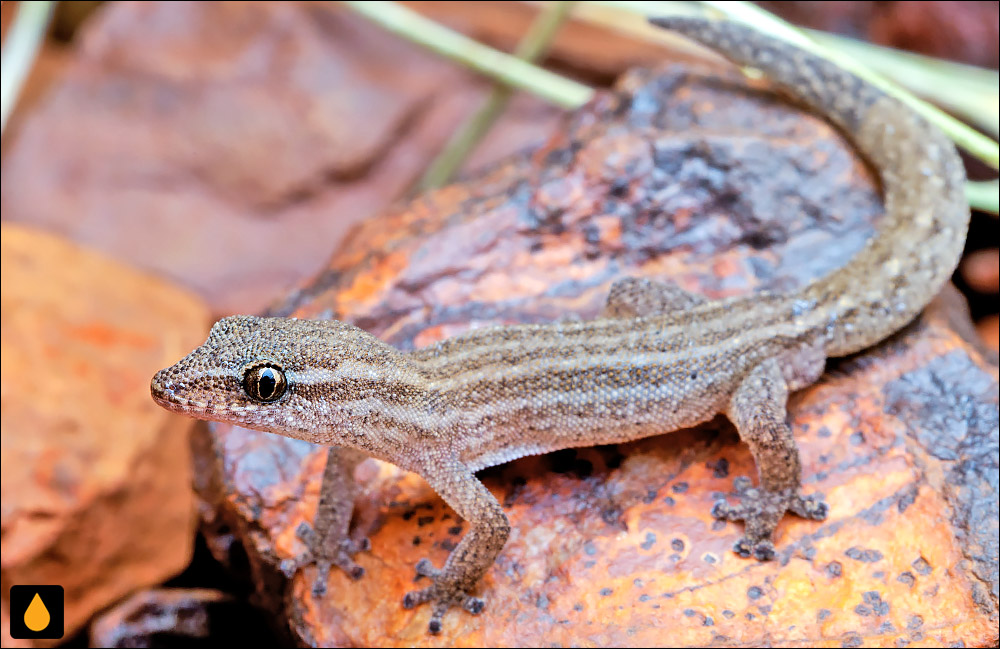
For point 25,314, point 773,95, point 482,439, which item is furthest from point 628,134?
point 25,314

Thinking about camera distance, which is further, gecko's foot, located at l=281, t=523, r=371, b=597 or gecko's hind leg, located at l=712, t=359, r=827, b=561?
gecko's foot, located at l=281, t=523, r=371, b=597

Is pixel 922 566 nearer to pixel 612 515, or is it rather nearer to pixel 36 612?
pixel 612 515

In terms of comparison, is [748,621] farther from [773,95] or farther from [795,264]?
[773,95]

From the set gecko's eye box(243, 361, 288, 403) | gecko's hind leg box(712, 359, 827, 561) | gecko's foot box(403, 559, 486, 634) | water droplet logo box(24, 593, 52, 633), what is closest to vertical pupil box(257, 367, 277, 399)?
gecko's eye box(243, 361, 288, 403)

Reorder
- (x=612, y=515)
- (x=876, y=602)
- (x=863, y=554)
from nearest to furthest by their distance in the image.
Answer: (x=876, y=602) < (x=863, y=554) < (x=612, y=515)

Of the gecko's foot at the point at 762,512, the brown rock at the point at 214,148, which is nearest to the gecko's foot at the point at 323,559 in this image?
the gecko's foot at the point at 762,512

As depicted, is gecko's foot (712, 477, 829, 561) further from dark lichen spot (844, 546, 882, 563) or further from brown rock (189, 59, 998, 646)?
dark lichen spot (844, 546, 882, 563)

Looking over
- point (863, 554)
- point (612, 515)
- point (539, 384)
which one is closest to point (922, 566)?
point (863, 554)

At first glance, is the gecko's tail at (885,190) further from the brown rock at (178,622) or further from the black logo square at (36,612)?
the black logo square at (36,612)
